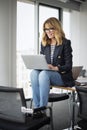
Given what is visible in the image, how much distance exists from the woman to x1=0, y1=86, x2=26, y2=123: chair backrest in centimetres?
57

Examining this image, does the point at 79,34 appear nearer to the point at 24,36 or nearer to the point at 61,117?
the point at 24,36

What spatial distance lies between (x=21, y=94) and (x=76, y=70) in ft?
4.62

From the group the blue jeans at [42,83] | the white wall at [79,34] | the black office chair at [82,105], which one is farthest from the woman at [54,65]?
the white wall at [79,34]

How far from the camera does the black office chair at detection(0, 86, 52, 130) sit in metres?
1.73

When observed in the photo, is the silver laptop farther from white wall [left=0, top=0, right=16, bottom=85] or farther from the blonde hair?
white wall [left=0, top=0, right=16, bottom=85]

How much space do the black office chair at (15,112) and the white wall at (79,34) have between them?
163 inches

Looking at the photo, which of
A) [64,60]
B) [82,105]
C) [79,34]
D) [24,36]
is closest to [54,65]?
[64,60]

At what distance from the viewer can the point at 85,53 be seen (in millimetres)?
5863

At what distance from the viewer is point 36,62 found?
2447 millimetres

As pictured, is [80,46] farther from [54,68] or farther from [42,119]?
[42,119]

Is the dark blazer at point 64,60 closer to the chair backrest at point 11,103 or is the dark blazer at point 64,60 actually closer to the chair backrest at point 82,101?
the chair backrest at point 82,101

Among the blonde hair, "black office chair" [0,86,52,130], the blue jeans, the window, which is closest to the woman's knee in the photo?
the blue jeans

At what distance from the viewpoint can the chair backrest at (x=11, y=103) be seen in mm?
1725

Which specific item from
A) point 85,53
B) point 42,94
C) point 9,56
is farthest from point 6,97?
point 85,53
